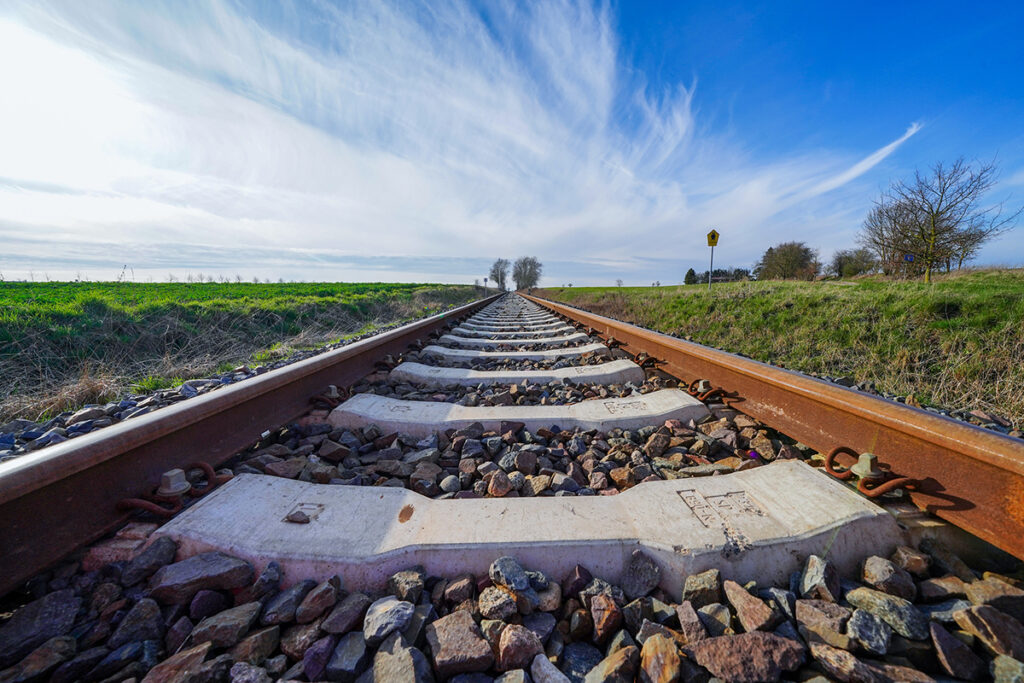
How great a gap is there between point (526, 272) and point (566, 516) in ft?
286

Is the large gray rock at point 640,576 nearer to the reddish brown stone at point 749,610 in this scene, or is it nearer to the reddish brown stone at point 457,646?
the reddish brown stone at point 749,610

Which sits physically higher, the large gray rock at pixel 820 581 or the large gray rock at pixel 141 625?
the large gray rock at pixel 820 581

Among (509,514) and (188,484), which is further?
(188,484)

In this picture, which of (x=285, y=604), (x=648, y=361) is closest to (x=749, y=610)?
(x=285, y=604)

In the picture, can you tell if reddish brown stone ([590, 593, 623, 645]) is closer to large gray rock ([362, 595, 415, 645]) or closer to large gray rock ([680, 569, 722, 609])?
large gray rock ([680, 569, 722, 609])

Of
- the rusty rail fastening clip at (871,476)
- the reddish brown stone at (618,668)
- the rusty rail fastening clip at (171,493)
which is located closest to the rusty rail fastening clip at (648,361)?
the rusty rail fastening clip at (871,476)

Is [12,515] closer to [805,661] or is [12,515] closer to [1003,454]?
[805,661]

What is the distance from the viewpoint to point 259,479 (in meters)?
1.54

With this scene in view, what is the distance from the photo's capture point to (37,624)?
41.1 inches

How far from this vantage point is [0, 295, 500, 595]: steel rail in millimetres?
1146

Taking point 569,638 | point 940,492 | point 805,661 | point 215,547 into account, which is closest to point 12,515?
point 215,547

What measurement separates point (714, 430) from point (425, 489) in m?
1.51

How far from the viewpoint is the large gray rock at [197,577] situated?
1.12 m

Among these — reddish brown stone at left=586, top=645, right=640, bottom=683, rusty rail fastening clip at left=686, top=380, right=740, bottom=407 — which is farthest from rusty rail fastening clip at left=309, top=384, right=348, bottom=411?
rusty rail fastening clip at left=686, top=380, right=740, bottom=407
